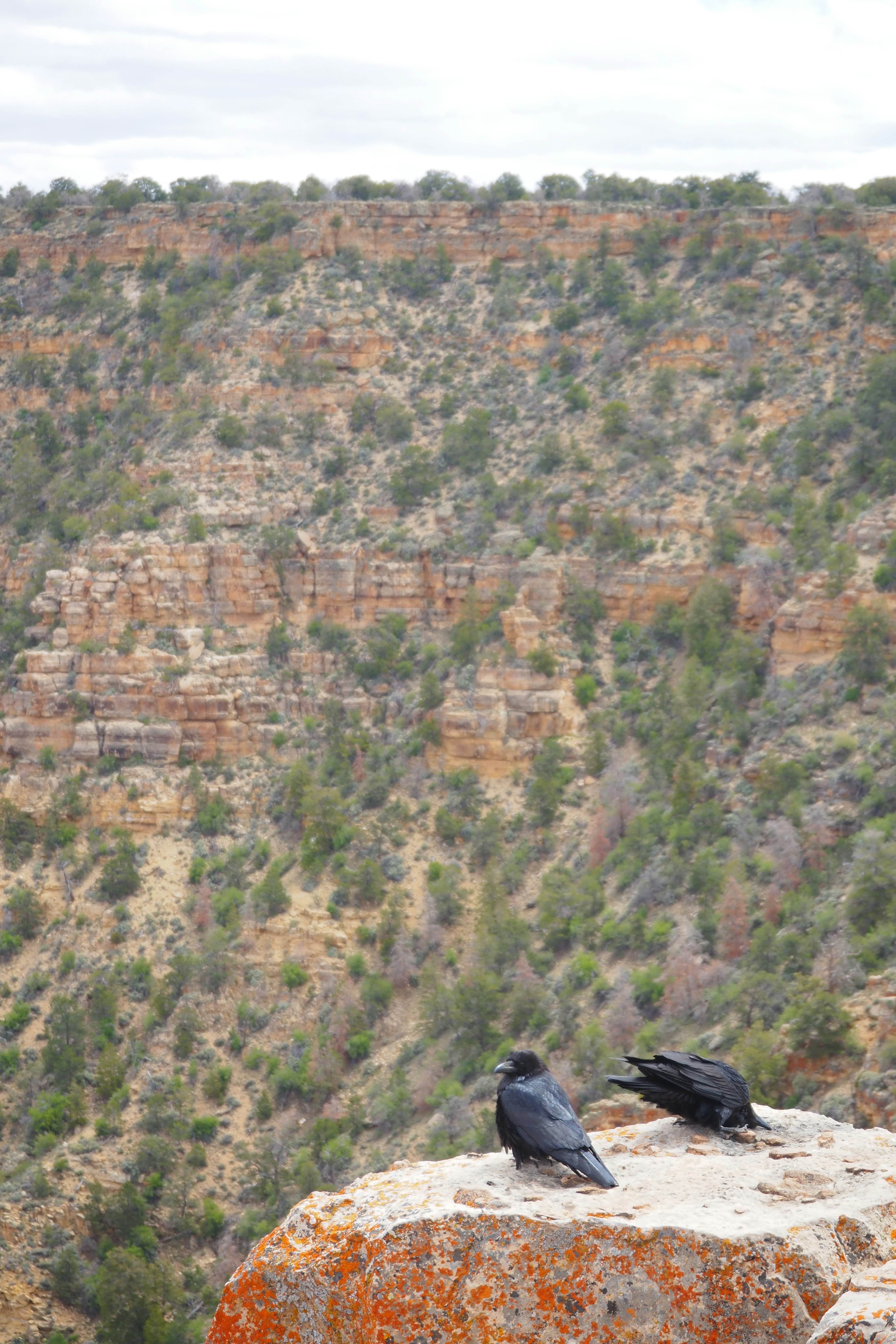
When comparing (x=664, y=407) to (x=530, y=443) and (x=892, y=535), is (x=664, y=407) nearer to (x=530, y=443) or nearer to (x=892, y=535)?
(x=530, y=443)

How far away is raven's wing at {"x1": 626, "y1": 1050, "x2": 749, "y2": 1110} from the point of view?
328 inches

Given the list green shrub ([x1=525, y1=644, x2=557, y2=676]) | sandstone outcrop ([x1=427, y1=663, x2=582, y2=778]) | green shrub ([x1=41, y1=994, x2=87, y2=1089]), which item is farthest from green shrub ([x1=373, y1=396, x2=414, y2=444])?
green shrub ([x1=41, y1=994, x2=87, y2=1089])

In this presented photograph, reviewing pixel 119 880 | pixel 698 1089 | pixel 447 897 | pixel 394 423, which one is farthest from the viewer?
pixel 394 423

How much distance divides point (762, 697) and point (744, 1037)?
15.9 meters

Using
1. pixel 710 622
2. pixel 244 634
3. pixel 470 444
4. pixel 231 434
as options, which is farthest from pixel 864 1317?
pixel 231 434

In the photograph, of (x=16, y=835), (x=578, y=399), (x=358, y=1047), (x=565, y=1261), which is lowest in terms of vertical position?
(x=358, y=1047)

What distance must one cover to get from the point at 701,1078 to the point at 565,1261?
1.90 meters

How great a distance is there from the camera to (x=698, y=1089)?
8320mm

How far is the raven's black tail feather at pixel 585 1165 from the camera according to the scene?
7.45m

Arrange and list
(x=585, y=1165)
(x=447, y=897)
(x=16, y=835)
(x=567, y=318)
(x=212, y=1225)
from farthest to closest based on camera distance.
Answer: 1. (x=567, y=318)
2. (x=16, y=835)
3. (x=447, y=897)
4. (x=212, y=1225)
5. (x=585, y=1165)

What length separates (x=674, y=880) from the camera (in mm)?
36625

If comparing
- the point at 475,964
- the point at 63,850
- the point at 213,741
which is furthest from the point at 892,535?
the point at 63,850

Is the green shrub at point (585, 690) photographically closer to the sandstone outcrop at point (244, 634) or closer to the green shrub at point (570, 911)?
the sandstone outcrop at point (244, 634)

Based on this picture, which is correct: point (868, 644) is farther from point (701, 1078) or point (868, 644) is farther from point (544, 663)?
point (701, 1078)
